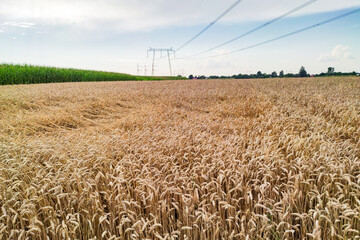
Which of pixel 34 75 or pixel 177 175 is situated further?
pixel 34 75

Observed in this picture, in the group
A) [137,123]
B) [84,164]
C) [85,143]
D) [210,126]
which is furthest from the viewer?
[137,123]

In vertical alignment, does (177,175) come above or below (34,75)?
below

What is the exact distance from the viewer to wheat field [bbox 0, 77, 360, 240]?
8.29ft

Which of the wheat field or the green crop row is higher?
the green crop row

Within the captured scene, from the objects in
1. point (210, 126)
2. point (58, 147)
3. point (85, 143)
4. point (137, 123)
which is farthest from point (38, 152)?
point (210, 126)

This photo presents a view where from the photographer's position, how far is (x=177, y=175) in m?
3.25

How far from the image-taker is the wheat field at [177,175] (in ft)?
8.29

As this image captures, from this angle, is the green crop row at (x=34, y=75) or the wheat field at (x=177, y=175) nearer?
the wheat field at (x=177, y=175)

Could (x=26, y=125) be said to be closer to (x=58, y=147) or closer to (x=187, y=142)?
(x=58, y=147)

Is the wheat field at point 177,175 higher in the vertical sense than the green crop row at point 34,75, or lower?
lower

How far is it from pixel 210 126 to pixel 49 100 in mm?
8692

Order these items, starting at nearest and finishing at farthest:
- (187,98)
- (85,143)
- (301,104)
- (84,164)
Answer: (84,164), (85,143), (301,104), (187,98)

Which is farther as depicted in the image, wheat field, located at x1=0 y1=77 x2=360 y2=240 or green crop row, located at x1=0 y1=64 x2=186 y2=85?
green crop row, located at x1=0 y1=64 x2=186 y2=85

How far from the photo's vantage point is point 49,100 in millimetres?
11070
